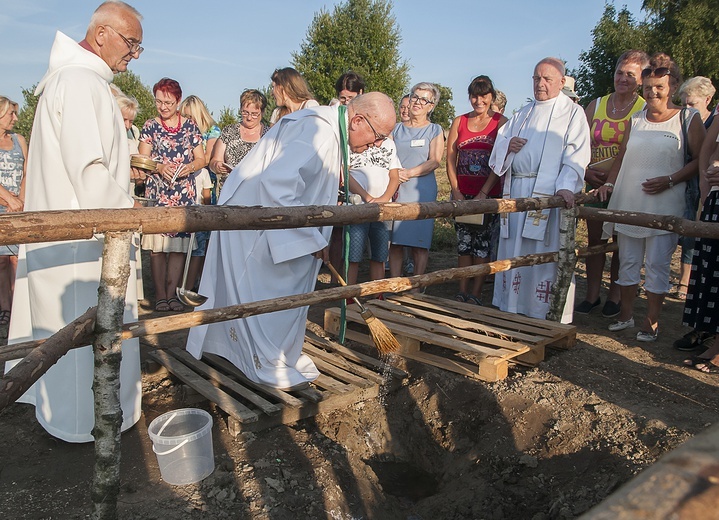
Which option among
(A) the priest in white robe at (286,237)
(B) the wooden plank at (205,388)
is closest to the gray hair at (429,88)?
(A) the priest in white robe at (286,237)

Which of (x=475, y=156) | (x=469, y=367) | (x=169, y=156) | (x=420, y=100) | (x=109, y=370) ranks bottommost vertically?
(x=469, y=367)

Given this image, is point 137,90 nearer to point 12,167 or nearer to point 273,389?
point 12,167

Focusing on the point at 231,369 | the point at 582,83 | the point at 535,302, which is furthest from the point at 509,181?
the point at 582,83

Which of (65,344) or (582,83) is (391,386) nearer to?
(65,344)

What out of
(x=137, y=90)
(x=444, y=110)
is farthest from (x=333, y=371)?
(x=444, y=110)

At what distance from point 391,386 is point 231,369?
1.13 meters

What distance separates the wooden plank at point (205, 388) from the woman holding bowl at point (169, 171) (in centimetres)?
167

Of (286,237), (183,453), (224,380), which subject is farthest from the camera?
(224,380)

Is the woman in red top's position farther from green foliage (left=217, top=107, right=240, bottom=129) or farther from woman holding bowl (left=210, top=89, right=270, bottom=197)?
green foliage (left=217, top=107, right=240, bottom=129)

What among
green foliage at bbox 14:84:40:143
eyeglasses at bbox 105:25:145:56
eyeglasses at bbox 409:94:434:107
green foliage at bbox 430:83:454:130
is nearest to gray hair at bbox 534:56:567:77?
eyeglasses at bbox 409:94:434:107

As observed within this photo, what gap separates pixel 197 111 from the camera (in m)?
6.71

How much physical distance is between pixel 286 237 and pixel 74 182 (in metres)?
1.19

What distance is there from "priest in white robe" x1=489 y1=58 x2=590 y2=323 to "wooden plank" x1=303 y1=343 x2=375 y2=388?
1834 millimetres

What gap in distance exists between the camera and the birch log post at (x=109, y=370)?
7.36 feet
